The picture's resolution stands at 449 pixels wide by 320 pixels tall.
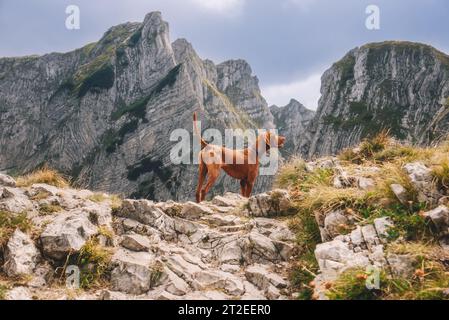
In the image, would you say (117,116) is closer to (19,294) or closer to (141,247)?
(141,247)

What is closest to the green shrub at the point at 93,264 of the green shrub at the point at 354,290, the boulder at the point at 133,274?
the boulder at the point at 133,274

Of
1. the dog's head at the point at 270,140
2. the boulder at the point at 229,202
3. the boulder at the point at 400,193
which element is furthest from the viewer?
the dog's head at the point at 270,140

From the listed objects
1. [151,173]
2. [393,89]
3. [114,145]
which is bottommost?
[151,173]

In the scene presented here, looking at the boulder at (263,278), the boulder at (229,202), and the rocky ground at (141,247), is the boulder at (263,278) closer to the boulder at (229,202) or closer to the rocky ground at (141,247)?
the rocky ground at (141,247)

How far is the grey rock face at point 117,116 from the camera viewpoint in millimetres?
128750

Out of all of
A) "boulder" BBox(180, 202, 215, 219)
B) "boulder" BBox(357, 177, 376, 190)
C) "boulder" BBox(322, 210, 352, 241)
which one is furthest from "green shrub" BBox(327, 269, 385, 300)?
"boulder" BBox(180, 202, 215, 219)

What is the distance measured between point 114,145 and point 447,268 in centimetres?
13777

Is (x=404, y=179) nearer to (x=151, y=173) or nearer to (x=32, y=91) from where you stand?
(x=151, y=173)

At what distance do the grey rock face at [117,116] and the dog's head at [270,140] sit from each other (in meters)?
108

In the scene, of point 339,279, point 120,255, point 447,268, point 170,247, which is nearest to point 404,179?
point 447,268
